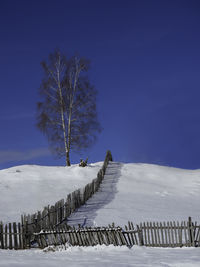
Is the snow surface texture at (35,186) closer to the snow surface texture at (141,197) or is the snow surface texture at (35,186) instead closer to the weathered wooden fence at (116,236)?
the snow surface texture at (141,197)

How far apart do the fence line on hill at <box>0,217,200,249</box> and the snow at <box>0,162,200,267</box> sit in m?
0.31

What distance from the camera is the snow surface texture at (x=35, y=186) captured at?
17.1m

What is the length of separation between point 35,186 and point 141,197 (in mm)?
6968

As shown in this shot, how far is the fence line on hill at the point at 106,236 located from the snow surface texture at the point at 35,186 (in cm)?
340

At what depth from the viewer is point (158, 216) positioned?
1534 cm

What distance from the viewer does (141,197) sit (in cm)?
1966

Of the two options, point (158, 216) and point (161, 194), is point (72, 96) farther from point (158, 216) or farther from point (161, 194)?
point (158, 216)

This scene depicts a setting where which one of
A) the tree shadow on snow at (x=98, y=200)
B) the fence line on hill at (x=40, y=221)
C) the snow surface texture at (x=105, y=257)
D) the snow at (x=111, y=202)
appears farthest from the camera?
the tree shadow on snow at (x=98, y=200)

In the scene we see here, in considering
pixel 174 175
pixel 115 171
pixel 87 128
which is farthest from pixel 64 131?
pixel 174 175

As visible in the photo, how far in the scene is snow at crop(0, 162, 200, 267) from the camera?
9.09 m

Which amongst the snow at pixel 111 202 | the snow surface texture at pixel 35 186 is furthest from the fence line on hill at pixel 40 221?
the snow surface texture at pixel 35 186

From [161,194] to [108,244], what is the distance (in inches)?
432

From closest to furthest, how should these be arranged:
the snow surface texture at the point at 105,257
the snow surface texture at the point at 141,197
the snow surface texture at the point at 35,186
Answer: the snow surface texture at the point at 105,257 < the snow surface texture at the point at 141,197 < the snow surface texture at the point at 35,186

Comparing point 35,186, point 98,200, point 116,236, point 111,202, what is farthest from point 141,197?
point 116,236
